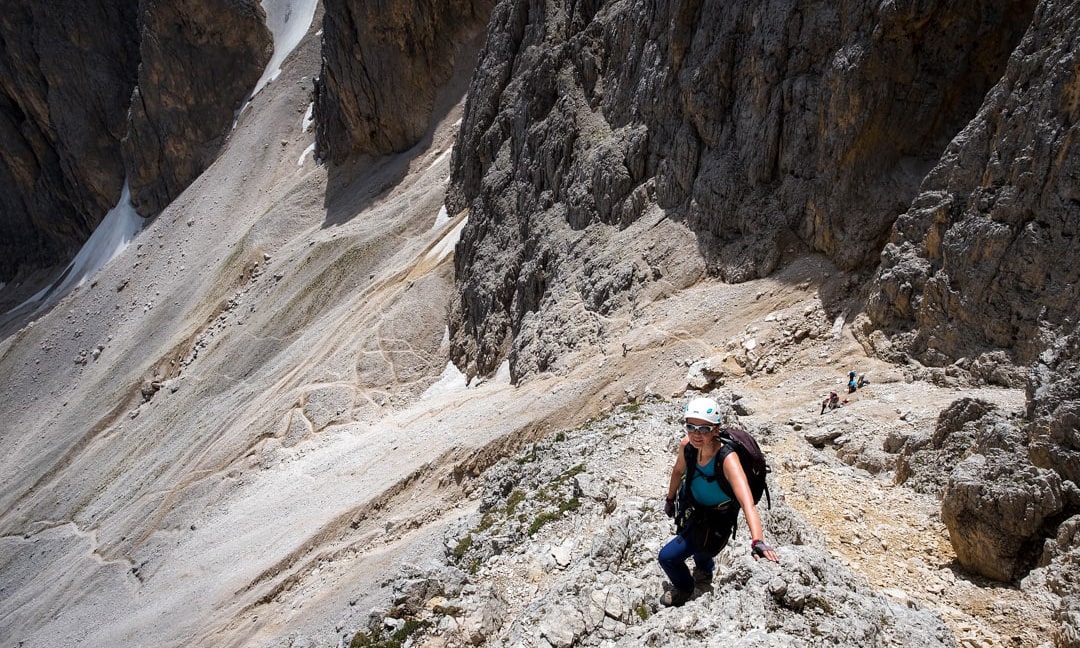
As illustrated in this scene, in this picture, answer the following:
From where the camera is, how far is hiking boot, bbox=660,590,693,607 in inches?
271

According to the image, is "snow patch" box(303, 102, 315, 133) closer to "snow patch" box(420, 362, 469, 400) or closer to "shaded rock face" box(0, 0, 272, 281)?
"shaded rock face" box(0, 0, 272, 281)

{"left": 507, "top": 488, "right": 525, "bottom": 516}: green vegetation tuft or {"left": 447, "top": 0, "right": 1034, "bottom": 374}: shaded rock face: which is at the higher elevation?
{"left": 447, "top": 0, "right": 1034, "bottom": 374}: shaded rock face

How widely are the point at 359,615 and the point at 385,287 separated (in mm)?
28928

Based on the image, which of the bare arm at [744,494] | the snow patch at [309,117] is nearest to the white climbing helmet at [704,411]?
the bare arm at [744,494]

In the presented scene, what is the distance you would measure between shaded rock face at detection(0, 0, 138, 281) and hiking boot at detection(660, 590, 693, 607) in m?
86.0

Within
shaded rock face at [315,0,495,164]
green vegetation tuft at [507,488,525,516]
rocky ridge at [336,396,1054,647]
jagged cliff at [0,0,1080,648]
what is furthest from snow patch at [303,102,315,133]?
green vegetation tuft at [507,488,525,516]

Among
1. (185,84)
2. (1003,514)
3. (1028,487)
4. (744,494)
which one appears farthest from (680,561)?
(185,84)

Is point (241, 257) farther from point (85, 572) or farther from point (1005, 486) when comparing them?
point (1005, 486)

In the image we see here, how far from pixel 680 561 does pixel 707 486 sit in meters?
0.91

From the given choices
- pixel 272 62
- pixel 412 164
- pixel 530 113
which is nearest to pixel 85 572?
pixel 530 113

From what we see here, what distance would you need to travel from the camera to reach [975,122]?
46.1 ft

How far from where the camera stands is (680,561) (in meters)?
6.62

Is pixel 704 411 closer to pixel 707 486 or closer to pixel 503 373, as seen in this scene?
pixel 707 486

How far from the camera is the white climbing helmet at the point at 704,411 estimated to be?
6.06 metres
